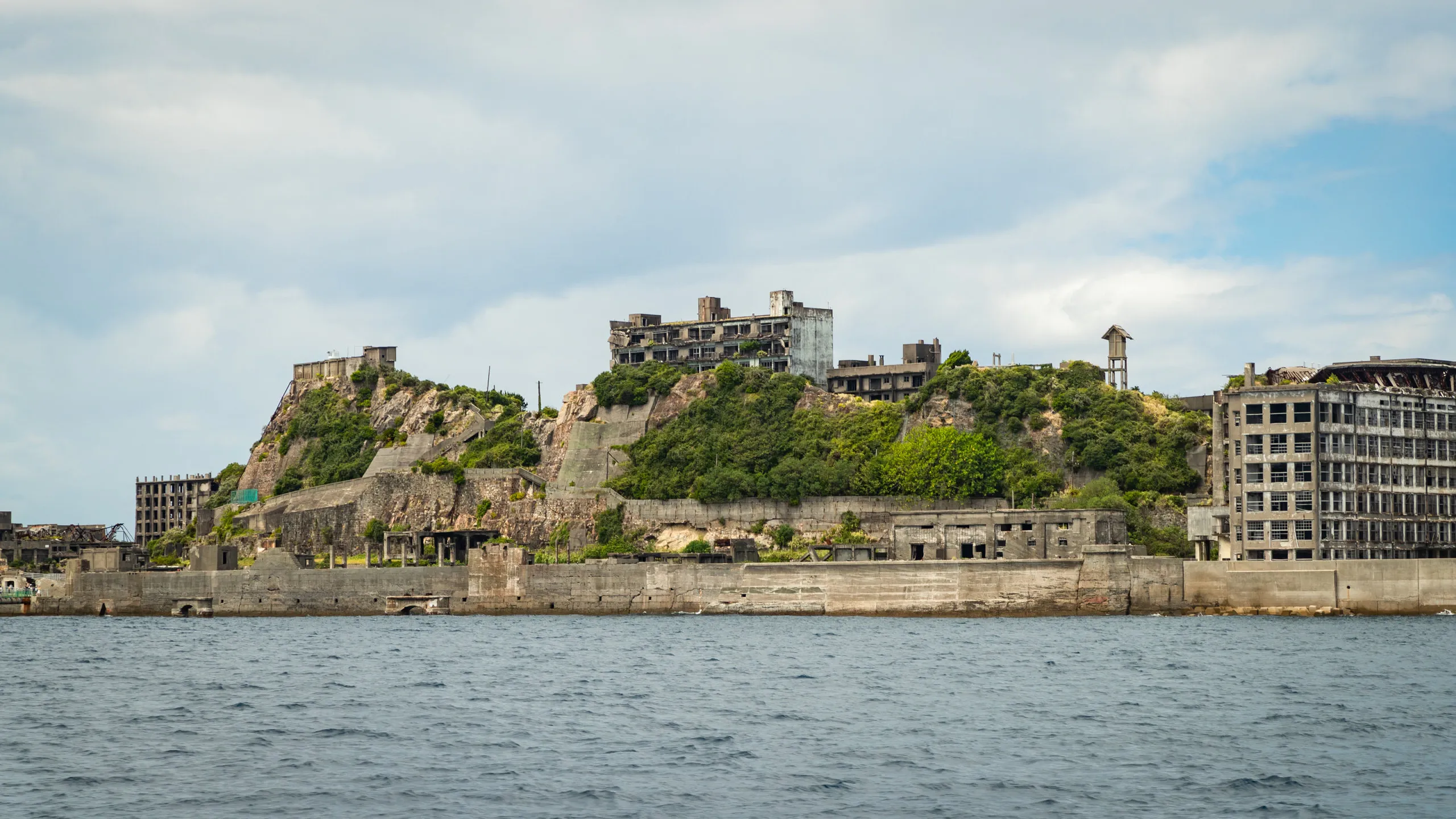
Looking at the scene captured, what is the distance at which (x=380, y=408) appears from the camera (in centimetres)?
15575

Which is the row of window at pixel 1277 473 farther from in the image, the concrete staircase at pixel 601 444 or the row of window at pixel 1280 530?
the concrete staircase at pixel 601 444

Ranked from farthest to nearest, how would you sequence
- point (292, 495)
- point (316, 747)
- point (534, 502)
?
point (292, 495) < point (534, 502) < point (316, 747)

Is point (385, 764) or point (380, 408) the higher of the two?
point (380, 408)

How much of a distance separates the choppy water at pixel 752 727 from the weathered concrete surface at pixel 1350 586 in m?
10.9

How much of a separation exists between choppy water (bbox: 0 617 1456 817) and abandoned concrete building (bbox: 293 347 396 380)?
8535 centimetres

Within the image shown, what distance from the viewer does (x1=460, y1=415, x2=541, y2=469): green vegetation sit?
136 meters

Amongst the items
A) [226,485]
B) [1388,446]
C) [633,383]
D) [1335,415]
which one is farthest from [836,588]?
[226,485]

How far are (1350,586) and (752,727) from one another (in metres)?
55.0

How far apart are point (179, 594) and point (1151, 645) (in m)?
72.5

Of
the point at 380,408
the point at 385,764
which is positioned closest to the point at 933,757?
→ the point at 385,764

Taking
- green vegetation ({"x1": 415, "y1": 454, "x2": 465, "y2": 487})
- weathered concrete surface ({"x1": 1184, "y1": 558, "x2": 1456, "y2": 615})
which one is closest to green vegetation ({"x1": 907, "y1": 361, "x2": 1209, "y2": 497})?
weathered concrete surface ({"x1": 1184, "y1": 558, "x2": 1456, "y2": 615})

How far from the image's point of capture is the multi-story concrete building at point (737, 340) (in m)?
142

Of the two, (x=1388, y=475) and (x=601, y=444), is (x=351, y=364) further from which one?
(x=1388, y=475)

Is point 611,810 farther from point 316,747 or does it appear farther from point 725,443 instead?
point 725,443
